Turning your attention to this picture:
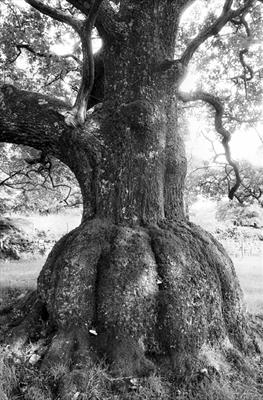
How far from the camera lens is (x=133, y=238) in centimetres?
421

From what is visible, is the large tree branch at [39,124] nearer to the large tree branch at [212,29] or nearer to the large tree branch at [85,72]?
the large tree branch at [85,72]

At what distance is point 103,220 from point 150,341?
169 cm

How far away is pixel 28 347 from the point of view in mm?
3590

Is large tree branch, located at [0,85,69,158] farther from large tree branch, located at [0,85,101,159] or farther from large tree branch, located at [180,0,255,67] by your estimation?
large tree branch, located at [180,0,255,67]

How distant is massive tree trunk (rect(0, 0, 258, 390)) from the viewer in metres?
3.60

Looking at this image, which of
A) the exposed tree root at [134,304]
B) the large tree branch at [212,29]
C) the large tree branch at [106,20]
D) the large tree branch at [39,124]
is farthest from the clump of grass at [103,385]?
the large tree branch at [106,20]

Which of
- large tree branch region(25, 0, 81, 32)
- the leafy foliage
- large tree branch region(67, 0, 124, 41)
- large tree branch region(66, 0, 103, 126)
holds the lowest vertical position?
the leafy foliage

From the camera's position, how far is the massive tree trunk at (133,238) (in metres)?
3.60

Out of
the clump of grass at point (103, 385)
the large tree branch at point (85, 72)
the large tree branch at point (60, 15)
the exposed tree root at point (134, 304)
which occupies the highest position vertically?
the large tree branch at point (60, 15)

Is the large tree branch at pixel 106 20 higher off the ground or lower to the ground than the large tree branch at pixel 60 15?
higher

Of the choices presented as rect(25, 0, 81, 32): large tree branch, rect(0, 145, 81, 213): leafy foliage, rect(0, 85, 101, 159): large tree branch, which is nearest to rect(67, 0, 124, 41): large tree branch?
rect(25, 0, 81, 32): large tree branch

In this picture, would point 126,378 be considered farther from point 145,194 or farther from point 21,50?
point 21,50

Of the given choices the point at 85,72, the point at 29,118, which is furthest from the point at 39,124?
the point at 85,72

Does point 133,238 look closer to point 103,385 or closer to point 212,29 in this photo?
point 103,385
